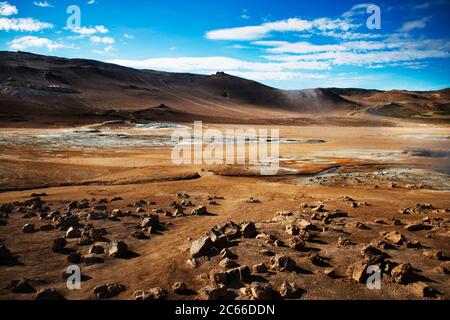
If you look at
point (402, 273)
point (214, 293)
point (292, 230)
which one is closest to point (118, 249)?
point (214, 293)

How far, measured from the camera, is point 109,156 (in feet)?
88.5

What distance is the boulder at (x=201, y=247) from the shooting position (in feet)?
24.6

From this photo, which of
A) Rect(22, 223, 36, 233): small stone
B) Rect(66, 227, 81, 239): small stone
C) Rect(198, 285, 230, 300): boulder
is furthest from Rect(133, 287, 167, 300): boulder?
Rect(22, 223, 36, 233): small stone

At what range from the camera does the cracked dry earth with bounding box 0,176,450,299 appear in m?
6.24

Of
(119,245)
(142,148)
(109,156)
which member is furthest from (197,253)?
(142,148)

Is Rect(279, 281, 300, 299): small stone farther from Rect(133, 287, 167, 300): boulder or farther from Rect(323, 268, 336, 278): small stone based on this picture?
Rect(133, 287, 167, 300): boulder

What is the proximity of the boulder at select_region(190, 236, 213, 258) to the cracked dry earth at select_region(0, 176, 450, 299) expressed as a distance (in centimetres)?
2

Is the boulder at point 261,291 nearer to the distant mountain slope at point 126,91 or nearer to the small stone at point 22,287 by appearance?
the small stone at point 22,287

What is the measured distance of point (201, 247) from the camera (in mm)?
7527

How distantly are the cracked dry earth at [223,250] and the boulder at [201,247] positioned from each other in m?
0.02

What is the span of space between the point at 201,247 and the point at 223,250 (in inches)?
17.2

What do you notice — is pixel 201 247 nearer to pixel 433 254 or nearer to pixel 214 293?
pixel 214 293
